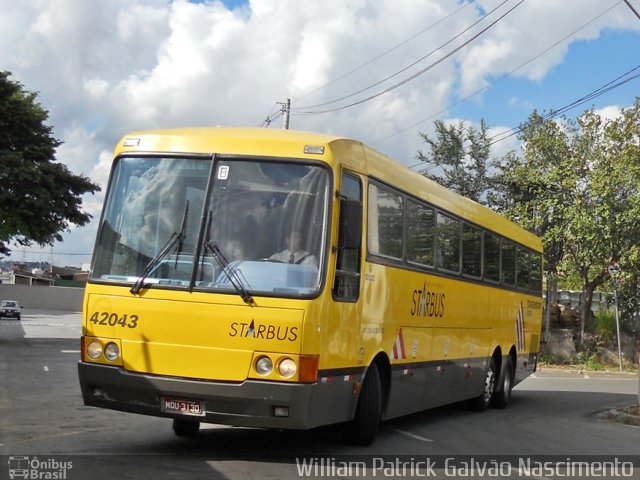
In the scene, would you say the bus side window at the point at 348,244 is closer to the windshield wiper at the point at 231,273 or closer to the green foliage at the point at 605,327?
the windshield wiper at the point at 231,273

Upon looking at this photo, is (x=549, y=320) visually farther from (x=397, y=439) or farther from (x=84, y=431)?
(x=84, y=431)

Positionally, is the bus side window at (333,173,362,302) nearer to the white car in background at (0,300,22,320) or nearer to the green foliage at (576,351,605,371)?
the green foliage at (576,351,605,371)

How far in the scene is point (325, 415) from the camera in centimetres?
820

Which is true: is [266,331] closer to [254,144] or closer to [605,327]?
[254,144]

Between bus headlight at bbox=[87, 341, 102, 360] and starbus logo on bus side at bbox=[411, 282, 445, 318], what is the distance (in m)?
4.25

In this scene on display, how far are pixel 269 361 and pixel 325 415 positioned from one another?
896mm

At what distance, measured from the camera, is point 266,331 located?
25.5ft

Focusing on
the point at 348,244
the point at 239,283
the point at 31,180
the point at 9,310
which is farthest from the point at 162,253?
the point at 9,310

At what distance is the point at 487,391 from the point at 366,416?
6661 millimetres

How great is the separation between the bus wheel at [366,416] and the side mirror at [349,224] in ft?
6.02

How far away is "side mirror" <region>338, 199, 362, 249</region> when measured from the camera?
8344 mm

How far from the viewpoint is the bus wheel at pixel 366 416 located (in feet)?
30.6

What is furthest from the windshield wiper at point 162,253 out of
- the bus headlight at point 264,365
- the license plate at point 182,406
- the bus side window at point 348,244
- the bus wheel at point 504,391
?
the bus wheel at point 504,391

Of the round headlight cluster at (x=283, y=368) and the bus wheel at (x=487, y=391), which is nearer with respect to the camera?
the round headlight cluster at (x=283, y=368)
